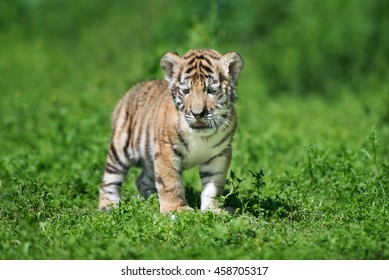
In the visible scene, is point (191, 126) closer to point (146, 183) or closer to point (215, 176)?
point (215, 176)

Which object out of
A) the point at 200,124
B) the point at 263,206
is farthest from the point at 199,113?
the point at 263,206

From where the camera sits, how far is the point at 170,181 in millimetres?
6754

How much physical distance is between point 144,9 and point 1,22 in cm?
398

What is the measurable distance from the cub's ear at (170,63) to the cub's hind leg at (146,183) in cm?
125

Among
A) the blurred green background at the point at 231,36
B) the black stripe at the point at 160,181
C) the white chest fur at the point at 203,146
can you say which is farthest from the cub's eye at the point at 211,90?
the blurred green background at the point at 231,36

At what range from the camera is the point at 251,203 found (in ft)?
23.1

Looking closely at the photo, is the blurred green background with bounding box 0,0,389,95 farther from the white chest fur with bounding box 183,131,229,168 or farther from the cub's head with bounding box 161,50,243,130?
the white chest fur with bounding box 183,131,229,168

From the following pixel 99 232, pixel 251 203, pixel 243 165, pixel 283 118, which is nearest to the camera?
pixel 99 232

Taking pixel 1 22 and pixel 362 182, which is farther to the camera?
pixel 1 22

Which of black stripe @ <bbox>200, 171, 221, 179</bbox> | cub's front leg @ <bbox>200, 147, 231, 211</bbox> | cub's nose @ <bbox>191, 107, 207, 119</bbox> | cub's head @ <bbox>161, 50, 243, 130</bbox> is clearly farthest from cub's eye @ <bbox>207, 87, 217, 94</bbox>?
black stripe @ <bbox>200, 171, 221, 179</bbox>

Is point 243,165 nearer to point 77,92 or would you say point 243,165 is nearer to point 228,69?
point 228,69
